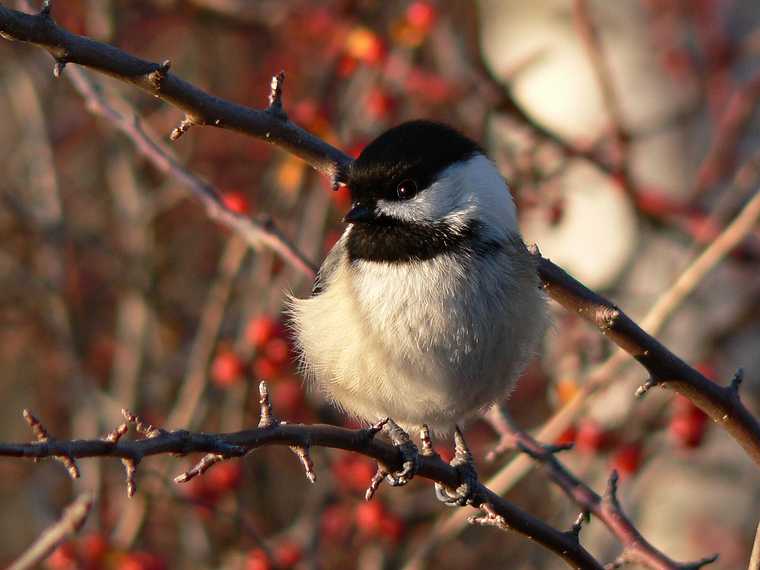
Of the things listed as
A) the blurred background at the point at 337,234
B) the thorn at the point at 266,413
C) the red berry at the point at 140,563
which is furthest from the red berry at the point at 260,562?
the thorn at the point at 266,413

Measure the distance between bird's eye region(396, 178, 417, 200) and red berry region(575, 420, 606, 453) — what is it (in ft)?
4.52

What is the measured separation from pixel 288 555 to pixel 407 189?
151cm

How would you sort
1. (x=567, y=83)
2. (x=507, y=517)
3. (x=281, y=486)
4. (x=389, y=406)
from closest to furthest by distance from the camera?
(x=507, y=517), (x=389, y=406), (x=567, y=83), (x=281, y=486)

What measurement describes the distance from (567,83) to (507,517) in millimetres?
3207

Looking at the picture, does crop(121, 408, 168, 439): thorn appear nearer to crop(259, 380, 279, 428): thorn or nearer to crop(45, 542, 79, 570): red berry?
crop(259, 380, 279, 428): thorn

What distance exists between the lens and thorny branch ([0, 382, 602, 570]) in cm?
131

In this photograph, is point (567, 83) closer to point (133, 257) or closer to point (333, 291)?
point (133, 257)

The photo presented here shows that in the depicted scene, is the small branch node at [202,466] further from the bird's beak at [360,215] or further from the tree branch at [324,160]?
the bird's beak at [360,215]

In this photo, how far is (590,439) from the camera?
341cm

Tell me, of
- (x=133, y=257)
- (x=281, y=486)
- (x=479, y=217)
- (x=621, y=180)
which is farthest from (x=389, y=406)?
(x=281, y=486)

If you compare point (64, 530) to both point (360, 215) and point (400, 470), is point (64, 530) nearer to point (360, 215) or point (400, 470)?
point (400, 470)

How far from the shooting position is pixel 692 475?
4.29 m

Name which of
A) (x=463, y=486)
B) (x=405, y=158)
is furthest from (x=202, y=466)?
(x=405, y=158)

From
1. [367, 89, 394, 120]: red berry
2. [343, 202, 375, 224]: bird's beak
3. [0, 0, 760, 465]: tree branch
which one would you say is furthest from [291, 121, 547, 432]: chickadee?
[367, 89, 394, 120]: red berry
